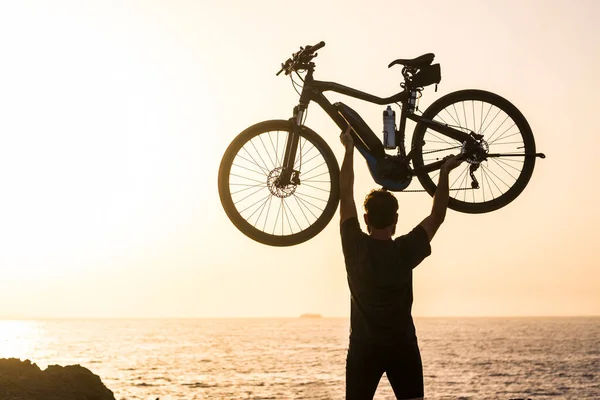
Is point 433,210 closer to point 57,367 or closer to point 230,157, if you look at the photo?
point 230,157

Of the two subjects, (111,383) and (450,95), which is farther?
(111,383)

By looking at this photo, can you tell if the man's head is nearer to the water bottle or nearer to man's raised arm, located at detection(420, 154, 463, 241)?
man's raised arm, located at detection(420, 154, 463, 241)

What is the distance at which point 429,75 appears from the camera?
7559 millimetres

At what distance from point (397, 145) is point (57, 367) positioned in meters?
13.8

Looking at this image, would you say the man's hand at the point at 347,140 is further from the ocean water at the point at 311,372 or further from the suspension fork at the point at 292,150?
the ocean water at the point at 311,372

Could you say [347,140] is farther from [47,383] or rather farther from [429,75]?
[47,383]

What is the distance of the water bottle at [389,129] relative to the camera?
738 cm

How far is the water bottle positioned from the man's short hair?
2049mm

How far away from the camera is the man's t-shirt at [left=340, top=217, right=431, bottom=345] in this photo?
5270mm

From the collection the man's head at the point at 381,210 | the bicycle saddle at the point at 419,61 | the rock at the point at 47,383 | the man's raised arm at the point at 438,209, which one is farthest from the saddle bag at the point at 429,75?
the rock at the point at 47,383

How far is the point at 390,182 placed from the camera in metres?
7.39

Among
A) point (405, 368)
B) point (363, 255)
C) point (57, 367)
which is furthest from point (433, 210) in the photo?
point (57, 367)

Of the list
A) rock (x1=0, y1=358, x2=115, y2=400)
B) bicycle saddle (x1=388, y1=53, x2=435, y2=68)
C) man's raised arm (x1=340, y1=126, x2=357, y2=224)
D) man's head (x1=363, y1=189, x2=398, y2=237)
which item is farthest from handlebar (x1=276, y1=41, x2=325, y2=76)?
rock (x1=0, y1=358, x2=115, y2=400)

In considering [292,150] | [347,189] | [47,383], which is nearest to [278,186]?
[292,150]
